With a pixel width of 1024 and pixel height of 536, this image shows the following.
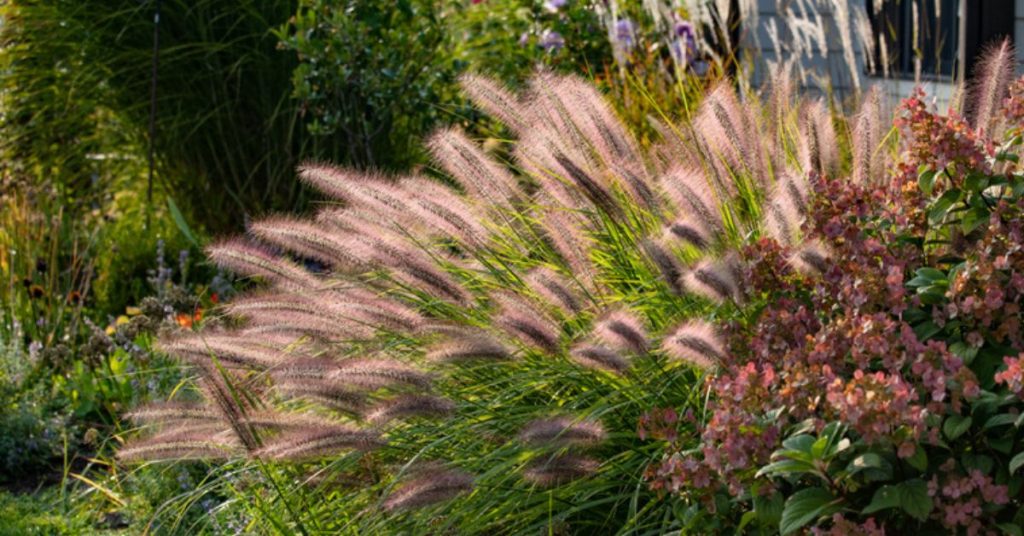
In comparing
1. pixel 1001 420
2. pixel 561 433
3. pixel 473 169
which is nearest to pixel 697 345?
pixel 561 433

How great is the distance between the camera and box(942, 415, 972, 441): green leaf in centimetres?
209

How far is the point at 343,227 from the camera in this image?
3402 mm

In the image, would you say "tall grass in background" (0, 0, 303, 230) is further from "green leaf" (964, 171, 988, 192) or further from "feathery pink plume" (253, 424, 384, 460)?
"green leaf" (964, 171, 988, 192)

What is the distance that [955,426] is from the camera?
82.7 inches

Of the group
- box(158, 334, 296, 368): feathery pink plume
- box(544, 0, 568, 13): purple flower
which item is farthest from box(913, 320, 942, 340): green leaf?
box(544, 0, 568, 13): purple flower

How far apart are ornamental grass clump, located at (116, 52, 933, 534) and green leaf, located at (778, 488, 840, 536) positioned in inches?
0.9

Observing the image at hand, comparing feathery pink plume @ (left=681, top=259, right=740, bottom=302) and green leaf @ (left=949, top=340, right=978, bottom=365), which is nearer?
green leaf @ (left=949, top=340, right=978, bottom=365)

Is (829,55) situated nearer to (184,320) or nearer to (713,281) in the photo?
(184,320)

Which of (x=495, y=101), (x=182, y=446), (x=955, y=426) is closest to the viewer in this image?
(x=955, y=426)

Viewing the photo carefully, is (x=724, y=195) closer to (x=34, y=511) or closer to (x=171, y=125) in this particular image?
(x=34, y=511)

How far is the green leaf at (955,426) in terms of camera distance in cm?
209

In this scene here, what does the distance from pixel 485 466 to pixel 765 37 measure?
6.15m

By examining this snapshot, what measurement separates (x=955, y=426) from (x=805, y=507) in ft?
0.82

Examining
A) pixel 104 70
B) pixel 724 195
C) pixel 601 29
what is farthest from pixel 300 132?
pixel 724 195
